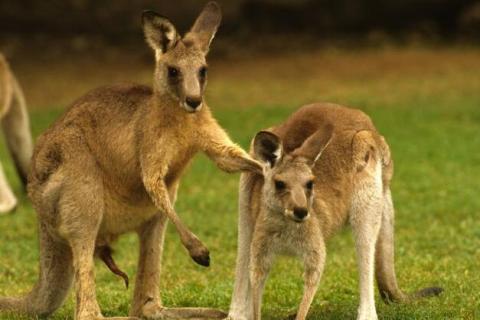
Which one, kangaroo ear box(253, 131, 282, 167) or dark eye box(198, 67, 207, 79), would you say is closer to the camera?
kangaroo ear box(253, 131, 282, 167)

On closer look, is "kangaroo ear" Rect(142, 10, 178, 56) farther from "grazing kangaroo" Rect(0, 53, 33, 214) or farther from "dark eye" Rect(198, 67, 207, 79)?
"grazing kangaroo" Rect(0, 53, 33, 214)

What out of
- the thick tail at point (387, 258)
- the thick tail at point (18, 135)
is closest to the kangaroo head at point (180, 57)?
the thick tail at point (387, 258)

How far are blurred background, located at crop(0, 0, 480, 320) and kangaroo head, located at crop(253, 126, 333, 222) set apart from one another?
3.29 feet

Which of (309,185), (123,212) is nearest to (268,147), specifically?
(309,185)

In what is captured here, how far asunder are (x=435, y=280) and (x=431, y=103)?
7.91 m

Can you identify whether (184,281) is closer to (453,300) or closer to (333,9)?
(453,300)

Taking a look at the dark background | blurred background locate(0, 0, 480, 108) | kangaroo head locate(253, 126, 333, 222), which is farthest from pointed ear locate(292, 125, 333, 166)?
the dark background

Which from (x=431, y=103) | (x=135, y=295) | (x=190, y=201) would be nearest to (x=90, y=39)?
(x=431, y=103)

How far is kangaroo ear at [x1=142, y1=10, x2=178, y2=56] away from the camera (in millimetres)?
6037

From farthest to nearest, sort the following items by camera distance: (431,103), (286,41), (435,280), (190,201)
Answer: (286,41)
(431,103)
(190,201)
(435,280)

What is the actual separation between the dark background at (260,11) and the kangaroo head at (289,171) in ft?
42.2

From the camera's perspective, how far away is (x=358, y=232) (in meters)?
6.11

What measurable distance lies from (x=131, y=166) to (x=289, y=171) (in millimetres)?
893

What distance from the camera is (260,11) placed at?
19.0 metres
